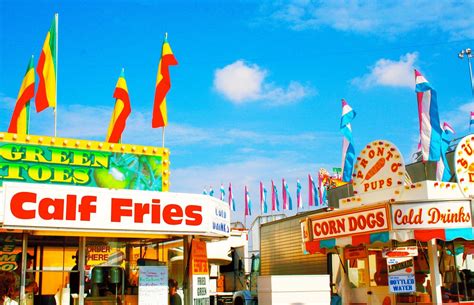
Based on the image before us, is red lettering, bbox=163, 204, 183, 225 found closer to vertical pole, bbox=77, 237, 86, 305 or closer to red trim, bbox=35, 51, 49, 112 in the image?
vertical pole, bbox=77, 237, 86, 305

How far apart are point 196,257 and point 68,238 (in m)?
3.11

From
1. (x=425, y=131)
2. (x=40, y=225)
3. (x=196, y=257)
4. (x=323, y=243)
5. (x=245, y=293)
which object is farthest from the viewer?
(x=245, y=293)

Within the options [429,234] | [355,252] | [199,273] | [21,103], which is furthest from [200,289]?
[21,103]

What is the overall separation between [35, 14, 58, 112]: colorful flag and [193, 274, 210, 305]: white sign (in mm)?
6488

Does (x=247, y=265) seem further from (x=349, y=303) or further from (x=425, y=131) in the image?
(x=425, y=131)

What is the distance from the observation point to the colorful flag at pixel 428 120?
1817 cm

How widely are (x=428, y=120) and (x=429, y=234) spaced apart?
5.14m

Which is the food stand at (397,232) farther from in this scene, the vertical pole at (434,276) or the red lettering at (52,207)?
the red lettering at (52,207)

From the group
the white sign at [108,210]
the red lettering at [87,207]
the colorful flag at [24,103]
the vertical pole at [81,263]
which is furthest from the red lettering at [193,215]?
the colorful flag at [24,103]

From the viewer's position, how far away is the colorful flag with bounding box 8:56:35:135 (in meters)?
16.8

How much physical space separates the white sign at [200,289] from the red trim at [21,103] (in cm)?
747

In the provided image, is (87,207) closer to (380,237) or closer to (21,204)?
(21,204)

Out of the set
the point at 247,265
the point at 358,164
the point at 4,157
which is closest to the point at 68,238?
the point at 4,157

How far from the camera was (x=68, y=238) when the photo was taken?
13.6 metres
